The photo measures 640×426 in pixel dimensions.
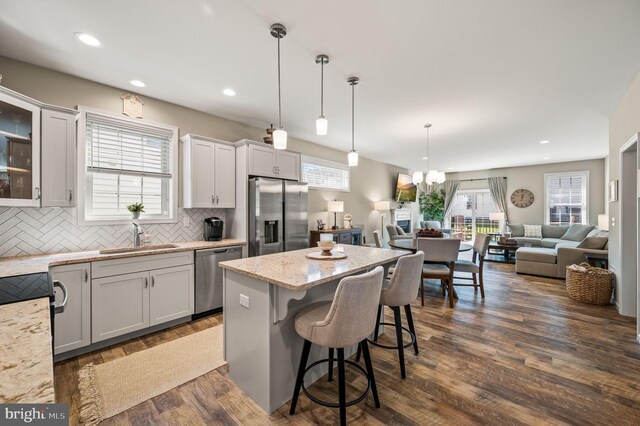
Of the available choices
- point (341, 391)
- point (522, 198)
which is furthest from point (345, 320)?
point (522, 198)

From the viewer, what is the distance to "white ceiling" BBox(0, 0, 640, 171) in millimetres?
1969

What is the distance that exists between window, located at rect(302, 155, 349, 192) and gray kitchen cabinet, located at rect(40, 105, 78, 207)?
3486 millimetres

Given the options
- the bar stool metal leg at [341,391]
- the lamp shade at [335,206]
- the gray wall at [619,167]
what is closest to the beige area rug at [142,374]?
the bar stool metal leg at [341,391]

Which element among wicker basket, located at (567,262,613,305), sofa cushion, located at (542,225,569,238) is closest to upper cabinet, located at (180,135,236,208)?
wicker basket, located at (567,262,613,305)

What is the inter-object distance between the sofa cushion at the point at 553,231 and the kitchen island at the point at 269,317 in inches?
304

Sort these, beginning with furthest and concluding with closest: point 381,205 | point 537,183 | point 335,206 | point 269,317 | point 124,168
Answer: point 537,183
point 381,205
point 335,206
point 124,168
point 269,317

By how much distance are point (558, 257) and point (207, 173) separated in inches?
248

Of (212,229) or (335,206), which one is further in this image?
(335,206)

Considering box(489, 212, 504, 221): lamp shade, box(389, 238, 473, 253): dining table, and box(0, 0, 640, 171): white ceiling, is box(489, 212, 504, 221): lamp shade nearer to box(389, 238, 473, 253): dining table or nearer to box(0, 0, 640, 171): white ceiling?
box(0, 0, 640, 171): white ceiling

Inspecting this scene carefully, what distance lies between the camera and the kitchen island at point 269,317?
175 cm

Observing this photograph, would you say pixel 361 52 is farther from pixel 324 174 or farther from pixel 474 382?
pixel 324 174

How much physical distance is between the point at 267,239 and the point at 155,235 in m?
1.41

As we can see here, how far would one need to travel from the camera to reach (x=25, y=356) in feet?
2.56

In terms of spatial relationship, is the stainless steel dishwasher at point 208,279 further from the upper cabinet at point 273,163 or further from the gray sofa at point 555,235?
the gray sofa at point 555,235
